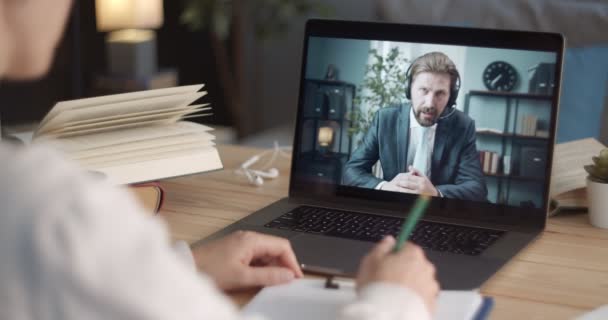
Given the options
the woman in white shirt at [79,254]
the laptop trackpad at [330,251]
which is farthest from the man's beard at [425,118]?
the woman in white shirt at [79,254]

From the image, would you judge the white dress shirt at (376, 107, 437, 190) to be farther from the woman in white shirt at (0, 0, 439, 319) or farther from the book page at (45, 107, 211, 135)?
the woman in white shirt at (0, 0, 439, 319)

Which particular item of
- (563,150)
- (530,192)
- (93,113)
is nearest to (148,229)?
(93,113)

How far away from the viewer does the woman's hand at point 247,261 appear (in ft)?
3.34

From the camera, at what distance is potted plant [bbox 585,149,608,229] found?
130 cm

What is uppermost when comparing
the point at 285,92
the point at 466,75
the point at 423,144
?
the point at 466,75

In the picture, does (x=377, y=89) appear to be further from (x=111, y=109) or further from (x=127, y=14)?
(x=127, y=14)

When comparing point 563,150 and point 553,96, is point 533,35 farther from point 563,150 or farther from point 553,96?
point 563,150

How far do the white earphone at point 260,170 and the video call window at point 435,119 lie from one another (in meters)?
0.18

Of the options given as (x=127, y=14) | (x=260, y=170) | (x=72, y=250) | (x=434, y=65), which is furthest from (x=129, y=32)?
(x=72, y=250)

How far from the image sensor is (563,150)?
5.03 feet

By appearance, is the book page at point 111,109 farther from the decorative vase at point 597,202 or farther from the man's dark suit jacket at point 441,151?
the decorative vase at point 597,202

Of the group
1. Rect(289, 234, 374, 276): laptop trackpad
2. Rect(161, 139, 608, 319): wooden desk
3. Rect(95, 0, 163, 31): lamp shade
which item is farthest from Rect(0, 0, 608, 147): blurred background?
Rect(289, 234, 374, 276): laptop trackpad

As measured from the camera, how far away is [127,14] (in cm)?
403

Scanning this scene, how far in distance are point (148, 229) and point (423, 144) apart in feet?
2.61
